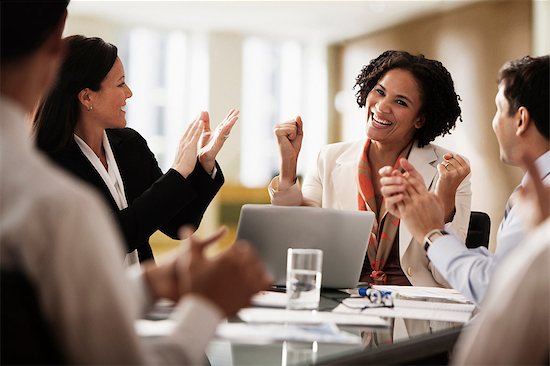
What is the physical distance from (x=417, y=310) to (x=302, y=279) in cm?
31

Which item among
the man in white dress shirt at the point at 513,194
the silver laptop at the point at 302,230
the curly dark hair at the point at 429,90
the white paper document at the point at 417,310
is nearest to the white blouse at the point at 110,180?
the silver laptop at the point at 302,230

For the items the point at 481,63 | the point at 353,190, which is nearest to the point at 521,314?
the point at 353,190

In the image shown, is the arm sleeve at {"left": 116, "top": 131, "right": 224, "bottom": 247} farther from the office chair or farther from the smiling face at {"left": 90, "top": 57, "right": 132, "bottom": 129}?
the office chair

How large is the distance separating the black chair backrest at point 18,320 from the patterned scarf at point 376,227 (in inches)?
77.4

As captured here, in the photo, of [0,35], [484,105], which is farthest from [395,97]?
[484,105]

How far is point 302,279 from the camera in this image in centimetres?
193

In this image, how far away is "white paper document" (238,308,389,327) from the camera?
1729 mm

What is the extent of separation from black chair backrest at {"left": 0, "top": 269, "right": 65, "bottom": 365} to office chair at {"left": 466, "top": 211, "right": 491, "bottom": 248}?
230cm

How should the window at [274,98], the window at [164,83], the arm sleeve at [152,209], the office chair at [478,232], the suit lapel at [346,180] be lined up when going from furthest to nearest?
the window at [274,98] → the window at [164,83] → the suit lapel at [346,180] → the office chair at [478,232] → the arm sleeve at [152,209]

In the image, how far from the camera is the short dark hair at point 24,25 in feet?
3.16

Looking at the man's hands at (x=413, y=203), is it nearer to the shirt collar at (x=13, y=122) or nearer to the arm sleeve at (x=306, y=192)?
the arm sleeve at (x=306, y=192)

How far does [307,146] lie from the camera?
11.0 metres

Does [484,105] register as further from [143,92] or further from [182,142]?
[182,142]

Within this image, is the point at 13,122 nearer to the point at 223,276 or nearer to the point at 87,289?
the point at 87,289
